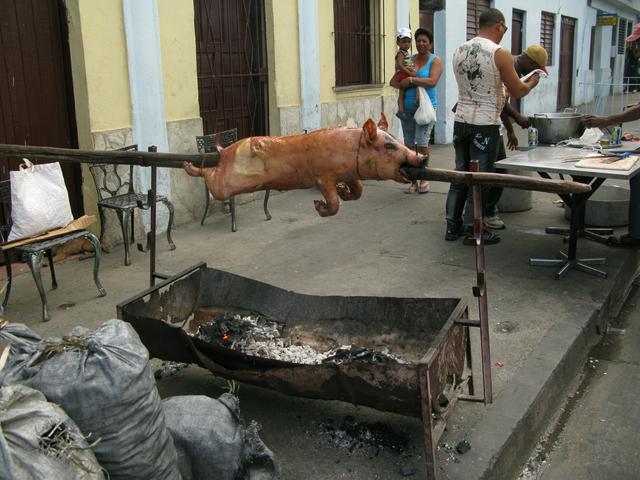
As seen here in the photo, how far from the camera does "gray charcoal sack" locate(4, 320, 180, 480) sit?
208 centimetres

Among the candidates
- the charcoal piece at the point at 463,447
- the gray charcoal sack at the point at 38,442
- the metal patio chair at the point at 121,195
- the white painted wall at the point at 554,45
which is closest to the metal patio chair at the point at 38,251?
the metal patio chair at the point at 121,195

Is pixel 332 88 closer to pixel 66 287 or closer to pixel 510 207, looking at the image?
pixel 510 207

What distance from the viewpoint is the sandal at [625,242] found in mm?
6023

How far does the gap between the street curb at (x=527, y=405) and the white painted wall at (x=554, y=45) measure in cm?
877

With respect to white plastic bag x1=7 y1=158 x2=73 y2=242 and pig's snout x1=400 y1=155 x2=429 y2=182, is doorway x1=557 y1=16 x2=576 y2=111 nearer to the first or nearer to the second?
white plastic bag x1=7 y1=158 x2=73 y2=242

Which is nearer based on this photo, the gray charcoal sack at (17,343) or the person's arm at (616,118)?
the gray charcoal sack at (17,343)

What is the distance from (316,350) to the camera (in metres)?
3.69

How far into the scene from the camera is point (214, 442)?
257cm

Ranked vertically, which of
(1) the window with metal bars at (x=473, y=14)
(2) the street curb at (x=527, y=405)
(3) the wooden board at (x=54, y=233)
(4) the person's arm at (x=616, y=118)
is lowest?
(2) the street curb at (x=527, y=405)

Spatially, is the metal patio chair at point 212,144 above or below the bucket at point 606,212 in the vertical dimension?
above

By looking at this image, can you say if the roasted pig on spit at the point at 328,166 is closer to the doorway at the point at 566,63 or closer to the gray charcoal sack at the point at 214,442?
the gray charcoal sack at the point at 214,442

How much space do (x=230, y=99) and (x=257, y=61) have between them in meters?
0.69

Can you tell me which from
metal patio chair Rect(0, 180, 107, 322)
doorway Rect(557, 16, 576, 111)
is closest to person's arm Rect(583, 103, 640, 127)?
metal patio chair Rect(0, 180, 107, 322)

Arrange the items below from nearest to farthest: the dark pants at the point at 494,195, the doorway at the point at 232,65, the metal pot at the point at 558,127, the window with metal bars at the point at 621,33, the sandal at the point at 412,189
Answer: the metal pot at the point at 558,127
the dark pants at the point at 494,195
the doorway at the point at 232,65
the sandal at the point at 412,189
the window with metal bars at the point at 621,33
